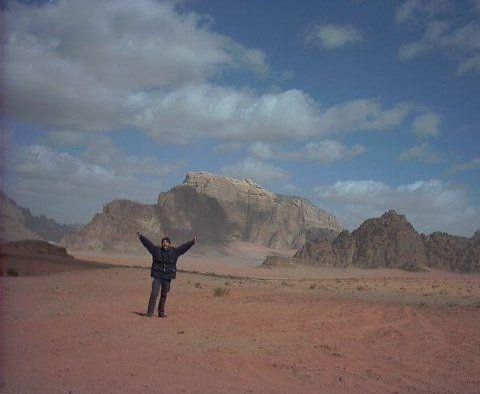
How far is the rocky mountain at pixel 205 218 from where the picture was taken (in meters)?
102

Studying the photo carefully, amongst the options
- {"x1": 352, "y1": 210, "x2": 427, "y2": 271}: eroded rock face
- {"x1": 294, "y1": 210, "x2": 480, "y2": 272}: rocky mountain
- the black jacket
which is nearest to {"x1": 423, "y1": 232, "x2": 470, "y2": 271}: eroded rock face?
{"x1": 294, "y1": 210, "x2": 480, "y2": 272}: rocky mountain

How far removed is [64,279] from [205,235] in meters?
97.3

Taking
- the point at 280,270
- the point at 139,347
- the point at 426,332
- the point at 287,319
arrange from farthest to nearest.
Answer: the point at 280,270
the point at 287,319
the point at 426,332
the point at 139,347

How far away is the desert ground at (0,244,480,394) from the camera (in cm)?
677

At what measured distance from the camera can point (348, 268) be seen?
245 ft

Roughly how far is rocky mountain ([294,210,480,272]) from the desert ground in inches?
2489

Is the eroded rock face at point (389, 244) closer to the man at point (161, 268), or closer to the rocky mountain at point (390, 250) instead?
the rocky mountain at point (390, 250)

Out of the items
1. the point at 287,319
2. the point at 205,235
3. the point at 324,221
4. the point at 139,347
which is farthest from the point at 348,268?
the point at 324,221

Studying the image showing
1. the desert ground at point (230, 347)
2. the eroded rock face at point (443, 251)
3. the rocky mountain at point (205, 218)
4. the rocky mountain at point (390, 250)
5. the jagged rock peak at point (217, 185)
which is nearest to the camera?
the desert ground at point (230, 347)

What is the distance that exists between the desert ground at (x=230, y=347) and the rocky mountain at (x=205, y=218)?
85678mm

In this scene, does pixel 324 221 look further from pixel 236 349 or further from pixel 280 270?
pixel 236 349

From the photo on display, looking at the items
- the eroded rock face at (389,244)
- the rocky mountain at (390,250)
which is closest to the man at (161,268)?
the rocky mountain at (390,250)

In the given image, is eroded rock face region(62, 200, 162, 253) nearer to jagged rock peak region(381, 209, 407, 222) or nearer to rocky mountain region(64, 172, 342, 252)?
rocky mountain region(64, 172, 342, 252)

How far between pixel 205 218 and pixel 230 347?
111657 millimetres
